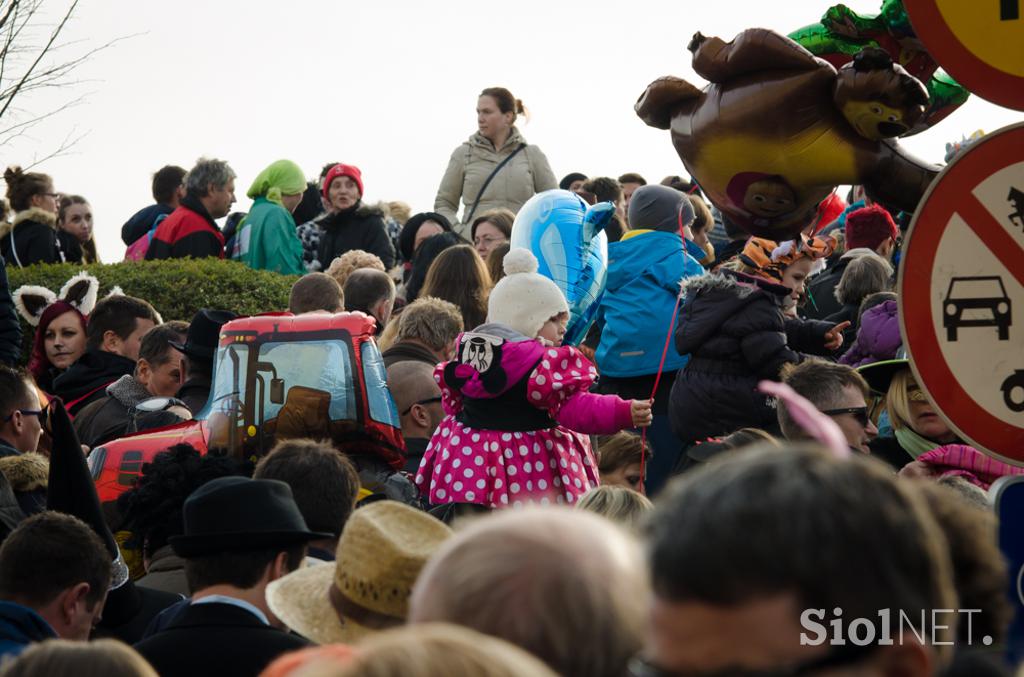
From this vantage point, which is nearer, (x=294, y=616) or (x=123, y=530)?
(x=294, y=616)

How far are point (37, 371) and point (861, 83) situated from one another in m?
5.65

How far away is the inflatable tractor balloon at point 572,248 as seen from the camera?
8.04 m

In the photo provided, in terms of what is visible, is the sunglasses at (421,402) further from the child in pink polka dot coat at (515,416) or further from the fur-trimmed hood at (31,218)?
the fur-trimmed hood at (31,218)

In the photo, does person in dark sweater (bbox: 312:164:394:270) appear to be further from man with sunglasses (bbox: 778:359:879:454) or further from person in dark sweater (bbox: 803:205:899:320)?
man with sunglasses (bbox: 778:359:879:454)

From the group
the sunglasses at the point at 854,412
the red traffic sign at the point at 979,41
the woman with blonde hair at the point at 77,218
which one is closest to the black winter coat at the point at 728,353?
the sunglasses at the point at 854,412

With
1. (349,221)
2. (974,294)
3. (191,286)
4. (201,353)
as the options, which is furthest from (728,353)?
(349,221)

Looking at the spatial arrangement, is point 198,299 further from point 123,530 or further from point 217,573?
point 217,573

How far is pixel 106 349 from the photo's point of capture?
786 cm

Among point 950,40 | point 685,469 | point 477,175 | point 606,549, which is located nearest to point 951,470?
point 685,469

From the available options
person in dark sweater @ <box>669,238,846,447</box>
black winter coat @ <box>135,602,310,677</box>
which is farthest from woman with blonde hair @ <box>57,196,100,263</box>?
black winter coat @ <box>135,602,310,677</box>

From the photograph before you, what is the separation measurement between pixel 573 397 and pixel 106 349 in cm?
301

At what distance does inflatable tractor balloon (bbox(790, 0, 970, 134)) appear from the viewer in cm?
488

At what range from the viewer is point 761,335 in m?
7.28

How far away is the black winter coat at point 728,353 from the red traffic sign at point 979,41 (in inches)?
138
